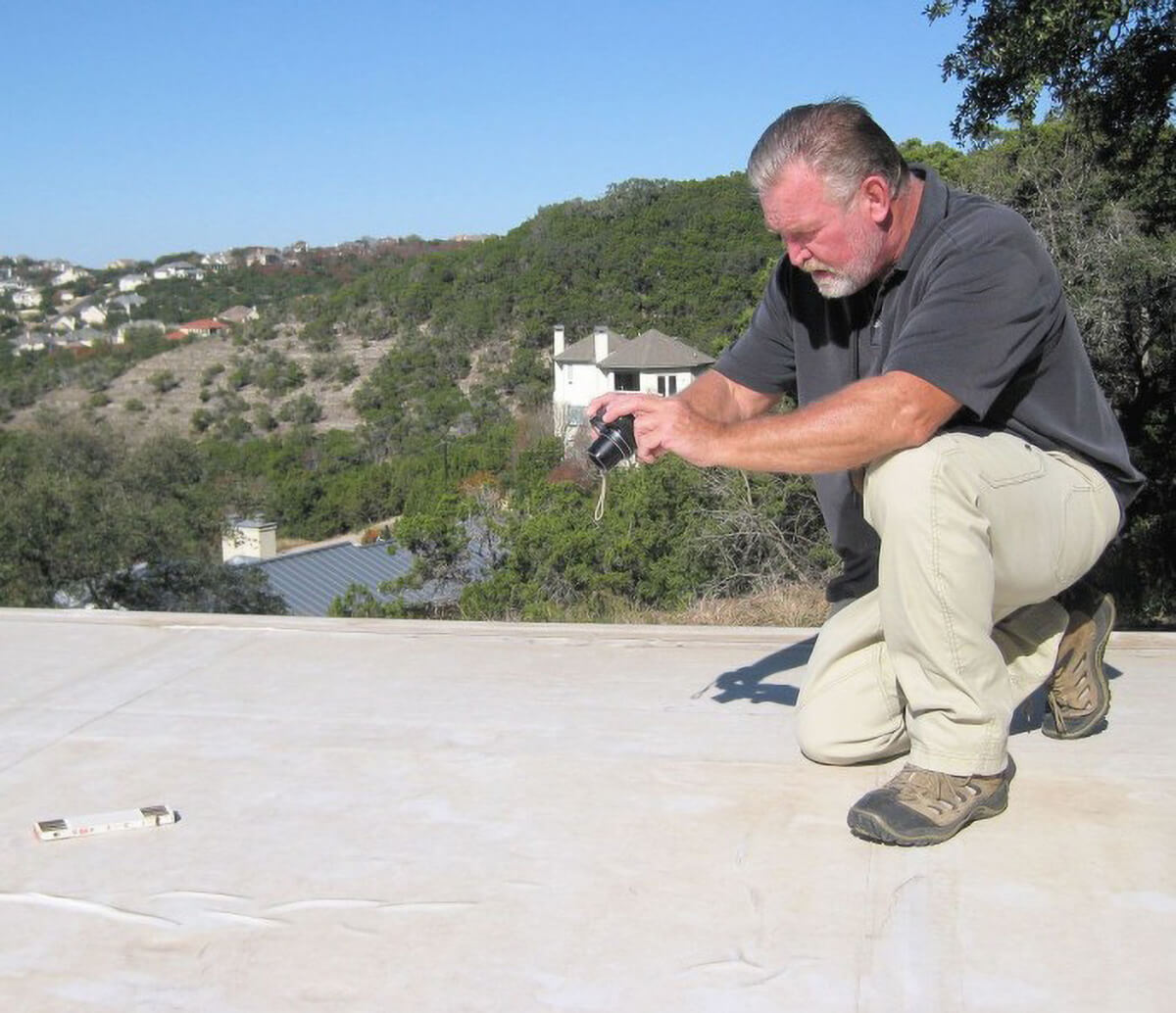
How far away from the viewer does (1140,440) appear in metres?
8.82

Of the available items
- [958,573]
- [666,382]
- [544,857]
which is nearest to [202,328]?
[666,382]

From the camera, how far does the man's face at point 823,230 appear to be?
2.45 m

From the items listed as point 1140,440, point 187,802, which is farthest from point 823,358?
point 1140,440

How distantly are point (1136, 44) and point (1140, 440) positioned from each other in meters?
2.86

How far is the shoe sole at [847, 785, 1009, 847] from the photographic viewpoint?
228 centimetres

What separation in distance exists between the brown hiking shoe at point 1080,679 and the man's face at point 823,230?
34.7 inches

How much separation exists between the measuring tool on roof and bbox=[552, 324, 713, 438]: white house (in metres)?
32.6

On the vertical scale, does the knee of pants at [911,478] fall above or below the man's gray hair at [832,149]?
below

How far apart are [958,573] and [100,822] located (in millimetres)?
1634

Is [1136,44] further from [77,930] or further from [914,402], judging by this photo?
[77,930]

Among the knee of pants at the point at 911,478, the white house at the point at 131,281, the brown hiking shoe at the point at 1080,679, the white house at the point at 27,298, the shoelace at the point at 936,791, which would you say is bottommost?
the shoelace at the point at 936,791

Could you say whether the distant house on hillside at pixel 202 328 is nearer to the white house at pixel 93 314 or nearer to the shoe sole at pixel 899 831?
the white house at pixel 93 314

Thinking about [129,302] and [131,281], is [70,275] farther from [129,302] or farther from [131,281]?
[129,302]

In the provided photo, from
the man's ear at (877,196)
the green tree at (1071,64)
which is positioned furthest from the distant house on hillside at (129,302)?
the man's ear at (877,196)
